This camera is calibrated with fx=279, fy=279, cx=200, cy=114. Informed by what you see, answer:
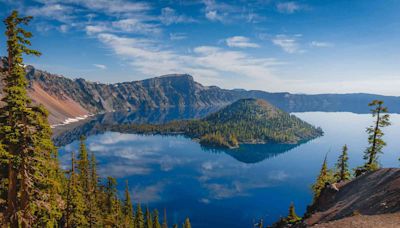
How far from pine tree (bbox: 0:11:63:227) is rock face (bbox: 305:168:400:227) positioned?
27269mm

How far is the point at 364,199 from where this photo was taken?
36.3 metres

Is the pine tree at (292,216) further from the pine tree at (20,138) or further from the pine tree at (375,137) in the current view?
the pine tree at (20,138)

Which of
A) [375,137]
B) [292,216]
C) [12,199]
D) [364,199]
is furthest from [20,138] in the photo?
[292,216]

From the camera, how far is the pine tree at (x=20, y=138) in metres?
18.8

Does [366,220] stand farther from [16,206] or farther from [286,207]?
[286,207]

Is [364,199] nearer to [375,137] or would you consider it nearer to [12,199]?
[375,137]

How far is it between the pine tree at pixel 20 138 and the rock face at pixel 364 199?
27.3m

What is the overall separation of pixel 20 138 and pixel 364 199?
128 feet

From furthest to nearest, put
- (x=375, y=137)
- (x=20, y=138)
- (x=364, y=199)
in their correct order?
(x=375, y=137) → (x=364, y=199) → (x=20, y=138)

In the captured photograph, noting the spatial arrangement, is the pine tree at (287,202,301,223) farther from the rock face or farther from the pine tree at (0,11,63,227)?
the pine tree at (0,11,63,227)

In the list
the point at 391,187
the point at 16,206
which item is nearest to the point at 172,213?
the point at 391,187

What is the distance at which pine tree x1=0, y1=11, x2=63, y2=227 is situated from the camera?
61.8 feet

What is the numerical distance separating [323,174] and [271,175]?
13269 cm

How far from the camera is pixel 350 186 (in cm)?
4528
